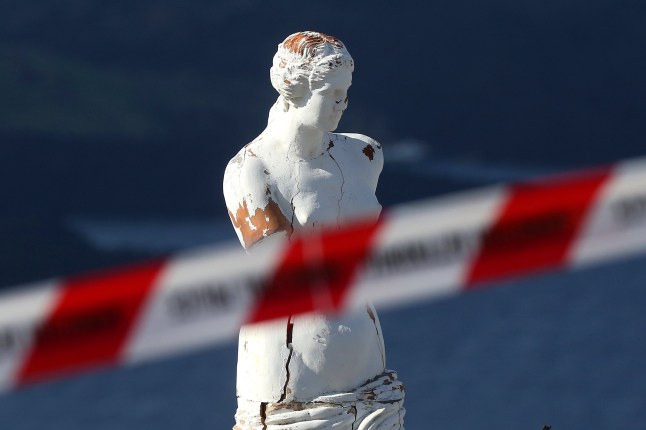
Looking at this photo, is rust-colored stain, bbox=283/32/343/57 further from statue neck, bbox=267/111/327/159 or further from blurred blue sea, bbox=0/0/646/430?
blurred blue sea, bbox=0/0/646/430

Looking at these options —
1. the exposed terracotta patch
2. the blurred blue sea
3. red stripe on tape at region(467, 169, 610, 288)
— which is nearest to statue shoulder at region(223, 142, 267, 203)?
the exposed terracotta patch

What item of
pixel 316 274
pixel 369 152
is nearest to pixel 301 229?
pixel 369 152

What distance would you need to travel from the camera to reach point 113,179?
15.4m

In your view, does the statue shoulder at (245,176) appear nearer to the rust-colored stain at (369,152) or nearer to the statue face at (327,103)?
the statue face at (327,103)

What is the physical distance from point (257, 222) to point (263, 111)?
10.5m

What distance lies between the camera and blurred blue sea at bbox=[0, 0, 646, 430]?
1484cm

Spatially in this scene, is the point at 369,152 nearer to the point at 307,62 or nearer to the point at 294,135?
the point at 294,135

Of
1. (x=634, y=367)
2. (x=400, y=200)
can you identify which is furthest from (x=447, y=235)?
(x=400, y=200)

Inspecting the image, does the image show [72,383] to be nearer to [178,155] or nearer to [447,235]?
[178,155]

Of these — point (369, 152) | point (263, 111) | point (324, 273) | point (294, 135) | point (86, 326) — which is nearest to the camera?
point (86, 326)

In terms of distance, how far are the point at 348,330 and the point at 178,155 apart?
33.9ft

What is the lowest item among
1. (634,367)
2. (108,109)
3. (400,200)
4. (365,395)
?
(365,395)

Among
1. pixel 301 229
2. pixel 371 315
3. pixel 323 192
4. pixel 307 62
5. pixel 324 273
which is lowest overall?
pixel 324 273

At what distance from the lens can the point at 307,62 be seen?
529cm
